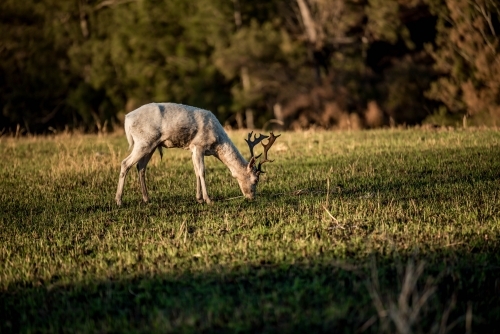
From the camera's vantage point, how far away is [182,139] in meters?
10.3

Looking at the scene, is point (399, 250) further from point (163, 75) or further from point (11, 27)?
point (11, 27)

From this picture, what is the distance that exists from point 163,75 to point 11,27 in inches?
385

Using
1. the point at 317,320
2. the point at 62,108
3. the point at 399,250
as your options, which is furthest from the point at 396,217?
the point at 62,108

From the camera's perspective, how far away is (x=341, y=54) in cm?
3581

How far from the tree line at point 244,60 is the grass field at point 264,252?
66.0 feet

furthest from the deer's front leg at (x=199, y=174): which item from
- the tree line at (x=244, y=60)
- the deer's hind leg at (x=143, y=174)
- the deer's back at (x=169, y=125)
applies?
the tree line at (x=244, y=60)

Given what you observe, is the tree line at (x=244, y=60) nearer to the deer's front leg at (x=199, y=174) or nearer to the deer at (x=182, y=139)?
the deer at (x=182, y=139)

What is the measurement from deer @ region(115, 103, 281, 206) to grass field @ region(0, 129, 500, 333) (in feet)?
1.25

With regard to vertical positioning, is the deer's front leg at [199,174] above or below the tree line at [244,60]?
below

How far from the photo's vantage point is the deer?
10039 mm

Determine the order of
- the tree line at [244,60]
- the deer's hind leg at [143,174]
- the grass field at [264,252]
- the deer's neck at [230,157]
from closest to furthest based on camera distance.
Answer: the grass field at [264,252] → the deer's hind leg at [143,174] → the deer's neck at [230,157] → the tree line at [244,60]

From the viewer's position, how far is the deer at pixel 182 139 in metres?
10.0

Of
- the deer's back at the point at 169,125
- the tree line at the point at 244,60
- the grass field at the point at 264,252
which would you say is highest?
the tree line at the point at 244,60

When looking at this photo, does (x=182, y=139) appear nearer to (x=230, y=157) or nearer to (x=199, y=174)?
(x=199, y=174)
